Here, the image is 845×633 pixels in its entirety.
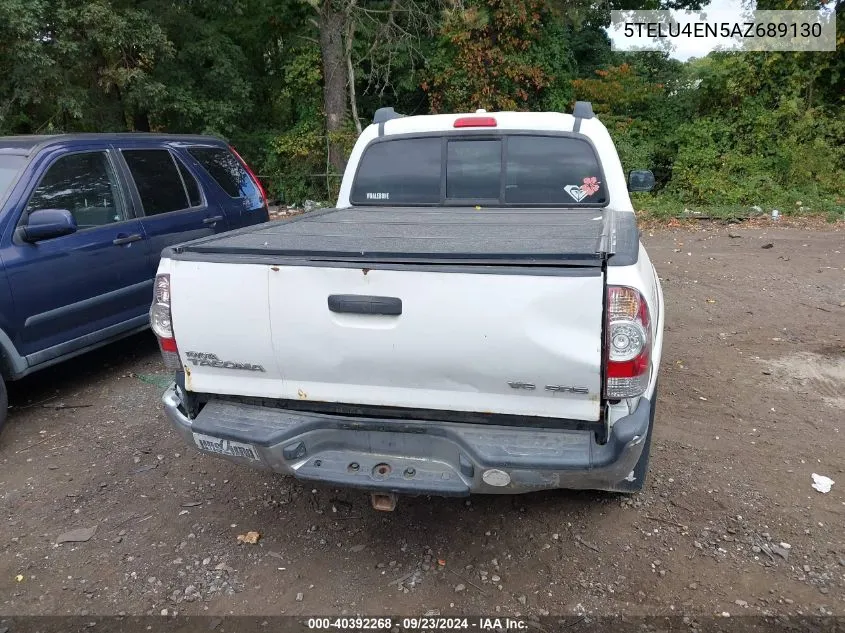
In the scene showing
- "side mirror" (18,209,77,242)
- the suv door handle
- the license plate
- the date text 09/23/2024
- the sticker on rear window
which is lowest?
the date text 09/23/2024

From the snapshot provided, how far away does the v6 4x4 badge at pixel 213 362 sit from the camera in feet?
8.92

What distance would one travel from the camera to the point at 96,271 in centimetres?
484

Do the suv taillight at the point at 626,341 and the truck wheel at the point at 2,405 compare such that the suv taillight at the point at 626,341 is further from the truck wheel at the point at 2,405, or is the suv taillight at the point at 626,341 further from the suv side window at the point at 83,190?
the suv side window at the point at 83,190

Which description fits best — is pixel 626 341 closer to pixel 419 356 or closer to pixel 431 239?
pixel 419 356

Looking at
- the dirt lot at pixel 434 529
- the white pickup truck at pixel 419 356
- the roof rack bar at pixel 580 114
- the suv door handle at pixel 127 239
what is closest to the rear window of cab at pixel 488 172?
the roof rack bar at pixel 580 114

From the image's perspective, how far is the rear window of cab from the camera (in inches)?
166

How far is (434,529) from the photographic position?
10.7 feet

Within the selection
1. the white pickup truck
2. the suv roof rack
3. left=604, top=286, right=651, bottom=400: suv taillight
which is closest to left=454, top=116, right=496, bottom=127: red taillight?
the suv roof rack

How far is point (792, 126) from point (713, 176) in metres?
1.93

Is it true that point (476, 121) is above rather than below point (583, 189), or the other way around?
above

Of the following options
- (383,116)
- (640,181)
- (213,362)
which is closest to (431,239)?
(213,362)

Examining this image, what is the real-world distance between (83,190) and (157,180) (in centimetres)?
78

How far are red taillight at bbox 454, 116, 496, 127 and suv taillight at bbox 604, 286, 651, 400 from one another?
248 cm

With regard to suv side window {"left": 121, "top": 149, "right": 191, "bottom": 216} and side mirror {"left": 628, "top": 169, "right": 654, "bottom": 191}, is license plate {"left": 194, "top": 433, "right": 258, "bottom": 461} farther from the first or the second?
side mirror {"left": 628, "top": 169, "right": 654, "bottom": 191}
